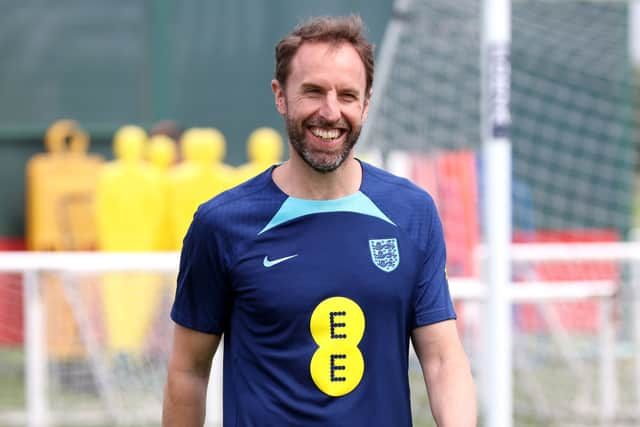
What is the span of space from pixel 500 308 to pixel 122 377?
3.12 meters

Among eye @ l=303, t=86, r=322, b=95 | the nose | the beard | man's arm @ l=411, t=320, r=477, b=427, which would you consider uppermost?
eye @ l=303, t=86, r=322, b=95

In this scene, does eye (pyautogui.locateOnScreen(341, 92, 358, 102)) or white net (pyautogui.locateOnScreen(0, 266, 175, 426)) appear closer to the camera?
eye (pyautogui.locateOnScreen(341, 92, 358, 102))

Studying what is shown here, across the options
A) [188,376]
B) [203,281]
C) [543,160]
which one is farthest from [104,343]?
[543,160]

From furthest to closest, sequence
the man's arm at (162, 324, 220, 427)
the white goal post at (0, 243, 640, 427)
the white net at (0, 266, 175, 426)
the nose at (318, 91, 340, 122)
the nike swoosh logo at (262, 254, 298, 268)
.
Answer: the white net at (0, 266, 175, 426), the white goal post at (0, 243, 640, 427), the man's arm at (162, 324, 220, 427), the nike swoosh logo at (262, 254, 298, 268), the nose at (318, 91, 340, 122)

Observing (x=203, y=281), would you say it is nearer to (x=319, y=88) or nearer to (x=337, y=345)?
(x=337, y=345)

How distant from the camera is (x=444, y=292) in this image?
118 inches

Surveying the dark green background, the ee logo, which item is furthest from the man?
the dark green background

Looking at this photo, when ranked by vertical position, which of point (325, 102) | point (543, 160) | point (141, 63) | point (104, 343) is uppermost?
point (141, 63)

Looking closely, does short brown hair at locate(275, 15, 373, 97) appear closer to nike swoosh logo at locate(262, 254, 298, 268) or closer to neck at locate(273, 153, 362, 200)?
neck at locate(273, 153, 362, 200)

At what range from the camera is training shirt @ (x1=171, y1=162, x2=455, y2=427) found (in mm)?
2836

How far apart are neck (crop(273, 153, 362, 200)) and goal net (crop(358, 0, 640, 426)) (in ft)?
13.2

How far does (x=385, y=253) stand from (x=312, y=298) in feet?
0.70

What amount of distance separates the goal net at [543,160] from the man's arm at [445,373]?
3.99 metres

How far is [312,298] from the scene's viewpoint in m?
2.84
